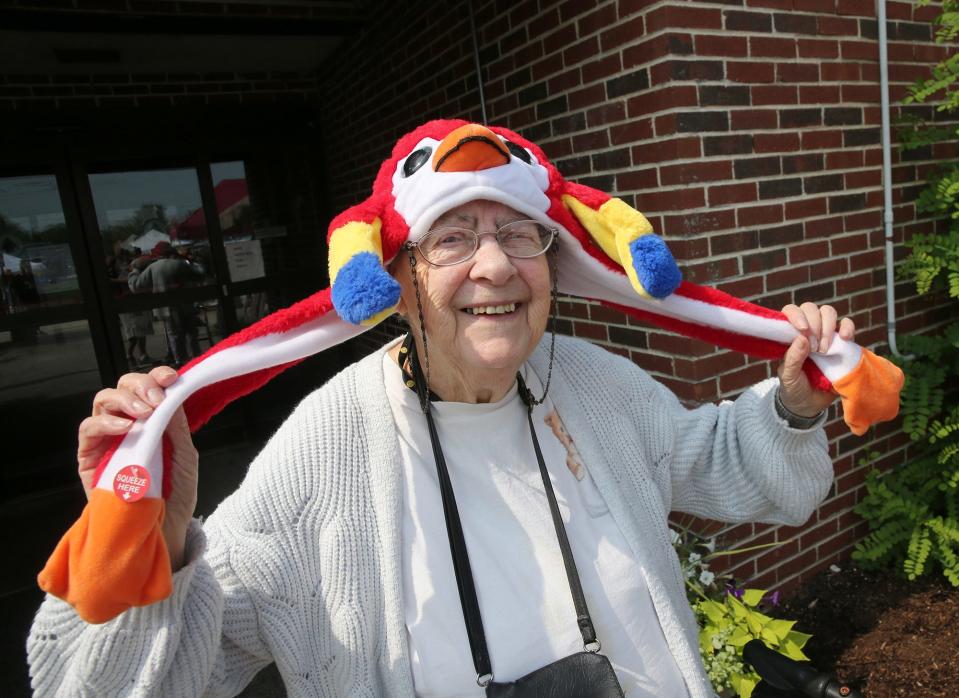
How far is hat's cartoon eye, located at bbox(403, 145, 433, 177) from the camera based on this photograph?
1.43 meters

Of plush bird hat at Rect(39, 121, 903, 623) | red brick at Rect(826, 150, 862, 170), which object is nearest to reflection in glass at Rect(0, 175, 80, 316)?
plush bird hat at Rect(39, 121, 903, 623)

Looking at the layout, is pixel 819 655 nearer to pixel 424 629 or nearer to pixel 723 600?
pixel 723 600

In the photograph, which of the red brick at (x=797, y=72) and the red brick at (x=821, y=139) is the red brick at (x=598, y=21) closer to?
the red brick at (x=797, y=72)

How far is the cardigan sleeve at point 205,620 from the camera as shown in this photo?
3.72 feet

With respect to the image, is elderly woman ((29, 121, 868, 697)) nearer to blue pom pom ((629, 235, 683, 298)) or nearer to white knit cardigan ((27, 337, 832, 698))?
white knit cardigan ((27, 337, 832, 698))

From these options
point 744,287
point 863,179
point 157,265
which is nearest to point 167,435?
point 744,287

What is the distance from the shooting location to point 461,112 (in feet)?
13.4

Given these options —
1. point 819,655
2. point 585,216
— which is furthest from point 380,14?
point 819,655

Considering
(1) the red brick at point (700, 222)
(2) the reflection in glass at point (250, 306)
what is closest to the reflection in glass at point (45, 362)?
(2) the reflection in glass at point (250, 306)

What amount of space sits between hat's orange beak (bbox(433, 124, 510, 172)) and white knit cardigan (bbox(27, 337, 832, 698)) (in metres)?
0.54

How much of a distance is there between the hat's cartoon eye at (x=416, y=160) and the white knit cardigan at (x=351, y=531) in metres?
0.49

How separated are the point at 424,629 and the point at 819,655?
246 centimetres

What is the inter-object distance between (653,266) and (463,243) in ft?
1.38

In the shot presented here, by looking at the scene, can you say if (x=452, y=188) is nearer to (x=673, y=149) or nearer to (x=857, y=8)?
(x=673, y=149)
